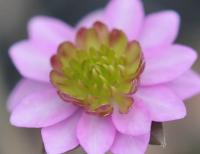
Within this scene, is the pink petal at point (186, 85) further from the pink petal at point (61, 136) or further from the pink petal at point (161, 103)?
the pink petal at point (61, 136)

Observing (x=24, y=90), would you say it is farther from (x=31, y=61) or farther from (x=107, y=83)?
(x=107, y=83)

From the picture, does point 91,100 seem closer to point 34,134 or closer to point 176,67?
point 176,67

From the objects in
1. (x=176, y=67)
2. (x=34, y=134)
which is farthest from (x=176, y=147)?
(x=176, y=67)

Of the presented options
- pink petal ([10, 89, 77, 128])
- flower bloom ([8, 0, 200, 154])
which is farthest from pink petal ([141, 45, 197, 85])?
pink petal ([10, 89, 77, 128])

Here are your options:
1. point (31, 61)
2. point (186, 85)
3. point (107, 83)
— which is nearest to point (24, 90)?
point (31, 61)

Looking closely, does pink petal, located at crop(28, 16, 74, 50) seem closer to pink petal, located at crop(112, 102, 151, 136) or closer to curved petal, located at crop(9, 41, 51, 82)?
curved petal, located at crop(9, 41, 51, 82)
